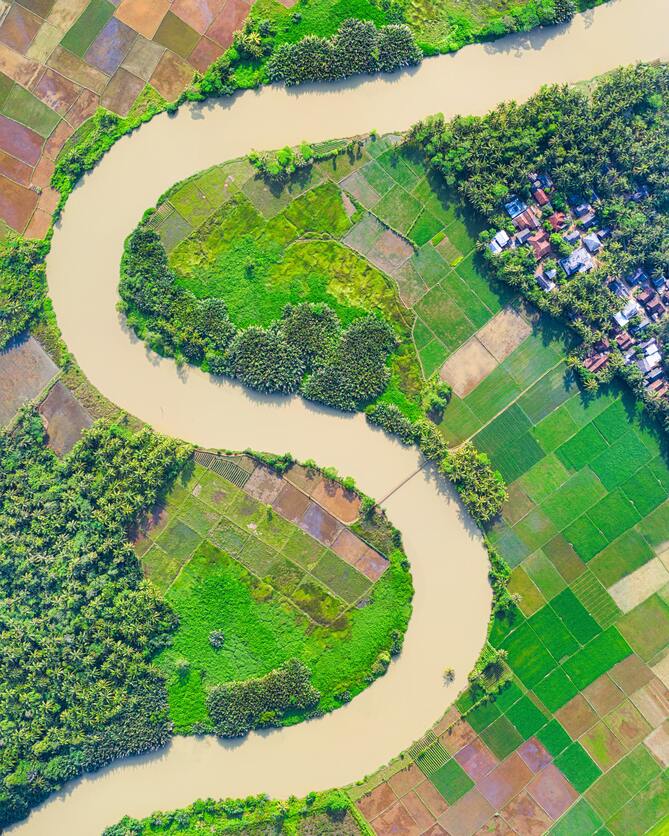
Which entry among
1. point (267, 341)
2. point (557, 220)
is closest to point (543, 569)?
point (557, 220)

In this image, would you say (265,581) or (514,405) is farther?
(514,405)

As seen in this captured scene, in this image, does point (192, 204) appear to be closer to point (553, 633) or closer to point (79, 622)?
point (79, 622)

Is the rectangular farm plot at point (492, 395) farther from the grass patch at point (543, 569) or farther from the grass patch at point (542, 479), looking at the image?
the grass patch at point (543, 569)

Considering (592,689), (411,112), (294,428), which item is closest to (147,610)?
(294,428)

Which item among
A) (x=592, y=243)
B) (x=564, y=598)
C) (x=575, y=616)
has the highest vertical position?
(x=592, y=243)

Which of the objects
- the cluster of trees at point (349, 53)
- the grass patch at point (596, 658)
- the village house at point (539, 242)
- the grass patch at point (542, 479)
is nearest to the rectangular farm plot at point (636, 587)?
the grass patch at point (596, 658)

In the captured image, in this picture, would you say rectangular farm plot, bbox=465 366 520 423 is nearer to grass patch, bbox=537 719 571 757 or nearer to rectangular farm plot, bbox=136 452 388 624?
rectangular farm plot, bbox=136 452 388 624

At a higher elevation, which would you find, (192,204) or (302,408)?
(192,204)
